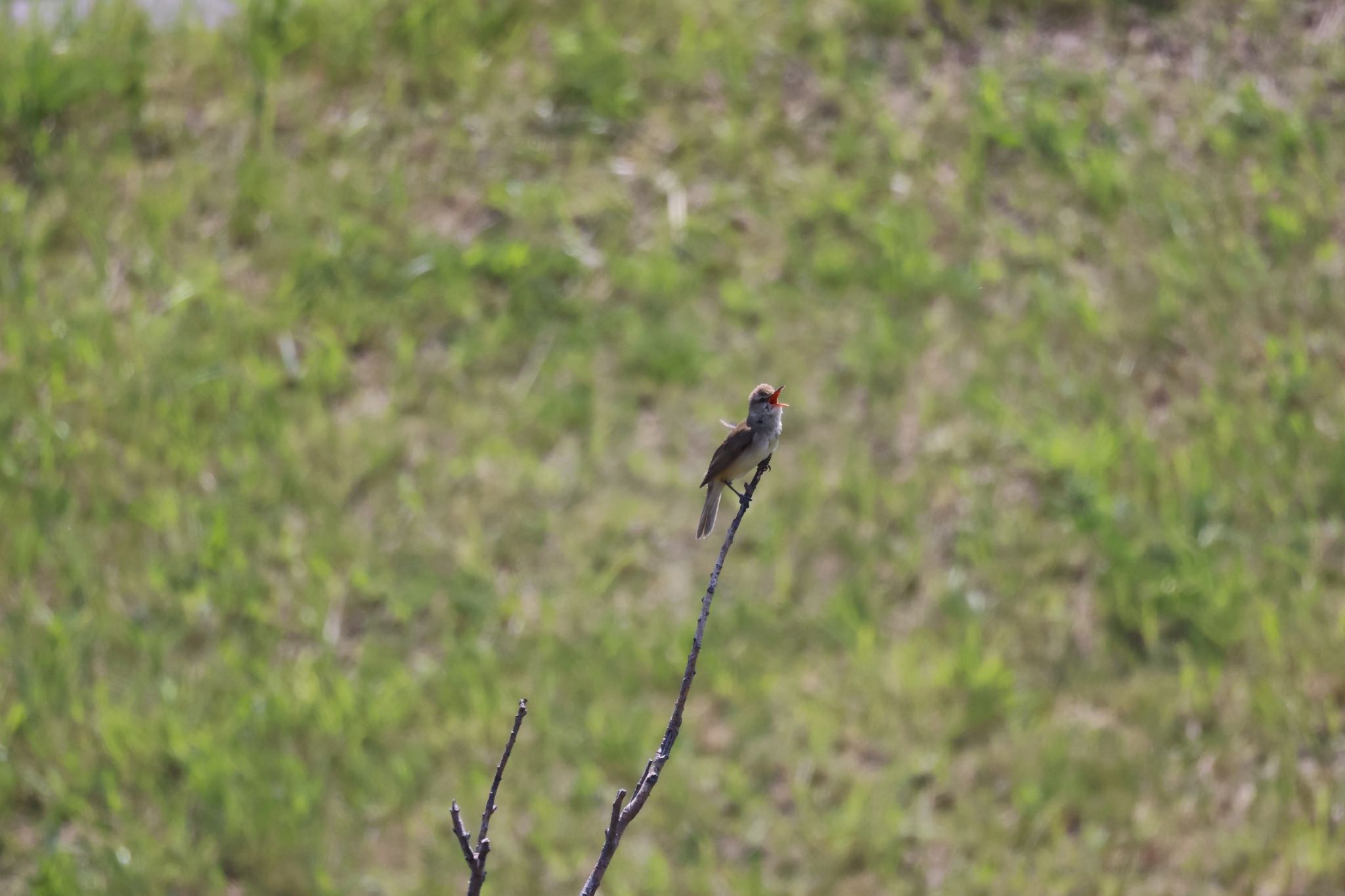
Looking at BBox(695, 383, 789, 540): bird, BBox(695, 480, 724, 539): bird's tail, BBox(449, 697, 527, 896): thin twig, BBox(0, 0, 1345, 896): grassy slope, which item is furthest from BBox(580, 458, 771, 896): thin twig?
BBox(0, 0, 1345, 896): grassy slope

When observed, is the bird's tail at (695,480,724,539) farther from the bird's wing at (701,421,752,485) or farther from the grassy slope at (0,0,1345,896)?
the grassy slope at (0,0,1345,896)

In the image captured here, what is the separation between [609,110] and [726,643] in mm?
3028

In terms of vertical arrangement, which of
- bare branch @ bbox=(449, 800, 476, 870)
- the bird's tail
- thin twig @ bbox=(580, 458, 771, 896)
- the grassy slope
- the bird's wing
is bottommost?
the grassy slope

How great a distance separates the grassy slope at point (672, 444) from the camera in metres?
5.41

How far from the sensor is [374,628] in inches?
237

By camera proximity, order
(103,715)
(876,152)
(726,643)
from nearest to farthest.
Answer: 1. (103,715)
2. (726,643)
3. (876,152)

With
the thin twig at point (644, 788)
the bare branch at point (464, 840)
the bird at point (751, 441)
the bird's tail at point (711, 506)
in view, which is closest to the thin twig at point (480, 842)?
the bare branch at point (464, 840)

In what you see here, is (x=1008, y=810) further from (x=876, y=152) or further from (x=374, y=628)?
(x=876, y=152)

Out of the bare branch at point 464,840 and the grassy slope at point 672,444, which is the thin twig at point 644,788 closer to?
the bare branch at point 464,840

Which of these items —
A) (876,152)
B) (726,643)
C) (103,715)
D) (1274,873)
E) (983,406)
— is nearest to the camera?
(1274,873)

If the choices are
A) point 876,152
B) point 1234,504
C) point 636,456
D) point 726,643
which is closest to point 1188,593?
point 1234,504

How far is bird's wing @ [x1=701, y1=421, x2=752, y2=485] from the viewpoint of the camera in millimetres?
4148

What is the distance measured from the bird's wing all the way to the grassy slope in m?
1.65

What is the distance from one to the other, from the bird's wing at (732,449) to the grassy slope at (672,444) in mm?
1648
